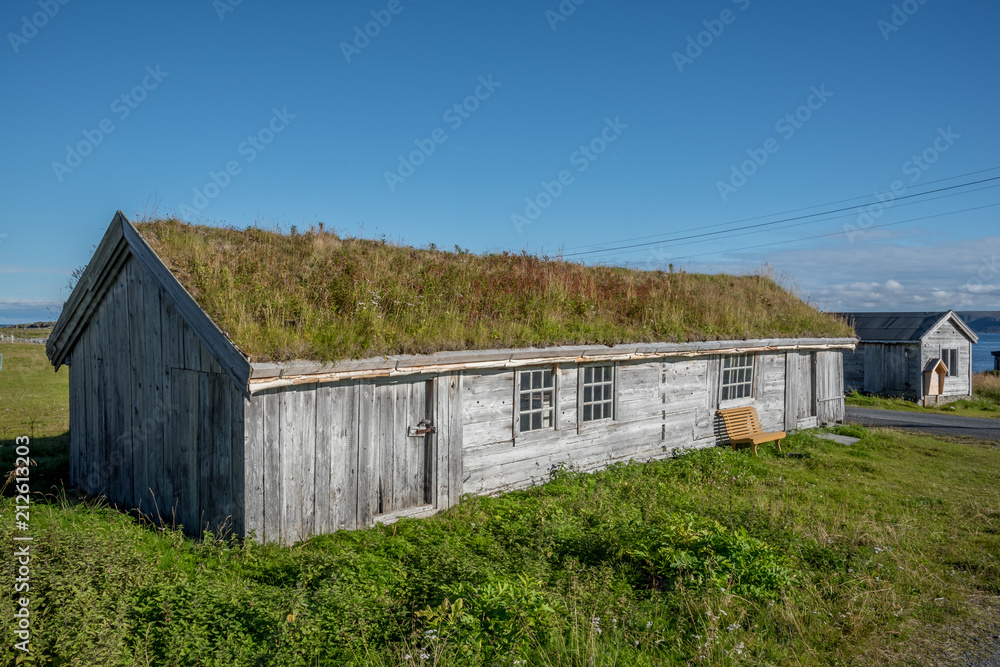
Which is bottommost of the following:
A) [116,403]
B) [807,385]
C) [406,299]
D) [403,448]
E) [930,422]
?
[930,422]

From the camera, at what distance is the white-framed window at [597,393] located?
34.4ft

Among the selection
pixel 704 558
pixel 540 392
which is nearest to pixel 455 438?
pixel 540 392

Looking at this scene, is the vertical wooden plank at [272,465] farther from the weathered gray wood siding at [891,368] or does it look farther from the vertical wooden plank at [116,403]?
the weathered gray wood siding at [891,368]

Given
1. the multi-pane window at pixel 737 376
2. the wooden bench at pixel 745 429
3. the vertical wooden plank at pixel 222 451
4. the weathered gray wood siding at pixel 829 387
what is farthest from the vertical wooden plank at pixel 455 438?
the weathered gray wood siding at pixel 829 387

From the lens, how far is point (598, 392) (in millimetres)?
10844

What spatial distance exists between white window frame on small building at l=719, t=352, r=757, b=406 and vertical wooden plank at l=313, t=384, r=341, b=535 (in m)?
9.35

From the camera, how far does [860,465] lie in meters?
11.9

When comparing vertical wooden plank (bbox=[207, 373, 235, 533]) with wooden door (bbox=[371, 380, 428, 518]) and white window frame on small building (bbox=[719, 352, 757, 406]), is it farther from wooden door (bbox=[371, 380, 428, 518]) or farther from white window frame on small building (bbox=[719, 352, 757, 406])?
white window frame on small building (bbox=[719, 352, 757, 406])

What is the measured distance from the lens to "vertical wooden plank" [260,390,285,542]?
6672 mm

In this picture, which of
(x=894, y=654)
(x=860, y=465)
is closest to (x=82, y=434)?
(x=894, y=654)

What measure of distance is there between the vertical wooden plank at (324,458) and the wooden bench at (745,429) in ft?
30.7

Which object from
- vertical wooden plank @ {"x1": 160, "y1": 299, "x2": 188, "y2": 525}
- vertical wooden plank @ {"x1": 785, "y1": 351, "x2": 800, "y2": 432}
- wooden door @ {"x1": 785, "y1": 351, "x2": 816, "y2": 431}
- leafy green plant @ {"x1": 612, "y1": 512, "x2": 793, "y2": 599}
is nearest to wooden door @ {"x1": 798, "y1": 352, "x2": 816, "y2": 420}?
wooden door @ {"x1": 785, "y1": 351, "x2": 816, "y2": 431}

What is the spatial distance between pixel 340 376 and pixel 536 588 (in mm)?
3394

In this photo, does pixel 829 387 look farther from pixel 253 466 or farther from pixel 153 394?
pixel 153 394
